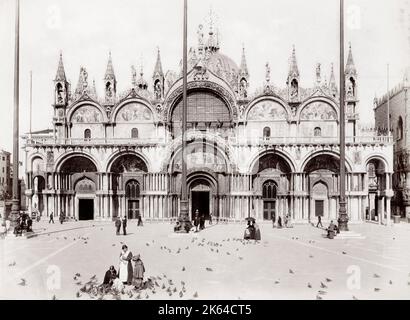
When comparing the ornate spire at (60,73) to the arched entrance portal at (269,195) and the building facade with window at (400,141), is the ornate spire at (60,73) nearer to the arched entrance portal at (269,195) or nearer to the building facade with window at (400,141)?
the arched entrance portal at (269,195)

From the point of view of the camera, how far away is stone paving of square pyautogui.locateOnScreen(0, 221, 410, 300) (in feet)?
48.2

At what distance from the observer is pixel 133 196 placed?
1775 inches

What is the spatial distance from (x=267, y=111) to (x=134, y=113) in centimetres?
1291

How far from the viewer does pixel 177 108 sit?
1813 inches

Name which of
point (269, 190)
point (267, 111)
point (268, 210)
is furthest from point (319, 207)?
point (267, 111)

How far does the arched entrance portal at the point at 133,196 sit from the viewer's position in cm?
4506

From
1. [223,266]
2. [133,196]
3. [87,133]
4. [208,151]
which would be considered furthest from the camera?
[87,133]

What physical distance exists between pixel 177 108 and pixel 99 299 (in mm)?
33655

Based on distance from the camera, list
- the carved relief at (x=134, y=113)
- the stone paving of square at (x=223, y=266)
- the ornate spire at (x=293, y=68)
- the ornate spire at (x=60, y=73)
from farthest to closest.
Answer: the ornate spire at (x=60, y=73), the carved relief at (x=134, y=113), the ornate spire at (x=293, y=68), the stone paving of square at (x=223, y=266)

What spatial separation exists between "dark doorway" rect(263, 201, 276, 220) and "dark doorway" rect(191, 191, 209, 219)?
550 centimetres

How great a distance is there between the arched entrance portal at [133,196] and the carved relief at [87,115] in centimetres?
721

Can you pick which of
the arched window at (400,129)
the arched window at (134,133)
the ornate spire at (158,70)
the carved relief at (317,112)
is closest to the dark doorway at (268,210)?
the carved relief at (317,112)

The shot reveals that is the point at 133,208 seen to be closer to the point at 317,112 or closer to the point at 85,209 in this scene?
the point at 85,209
